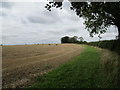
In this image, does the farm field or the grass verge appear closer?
the grass verge

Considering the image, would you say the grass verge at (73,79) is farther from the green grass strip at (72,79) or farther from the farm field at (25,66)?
the farm field at (25,66)

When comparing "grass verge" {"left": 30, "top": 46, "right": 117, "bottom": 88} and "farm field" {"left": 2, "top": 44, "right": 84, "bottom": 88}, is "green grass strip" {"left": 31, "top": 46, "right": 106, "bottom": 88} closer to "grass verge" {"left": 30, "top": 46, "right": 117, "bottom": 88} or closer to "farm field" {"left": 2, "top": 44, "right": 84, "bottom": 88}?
"grass verge" {"left": 30, "top": 46, "right": 117, "bottom": 88}

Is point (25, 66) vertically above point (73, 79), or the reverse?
point (73, 79)

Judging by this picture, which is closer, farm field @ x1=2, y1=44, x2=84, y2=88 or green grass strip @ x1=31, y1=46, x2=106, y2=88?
green grass strip @ x1=31, y1=46, x2=106, y2=88

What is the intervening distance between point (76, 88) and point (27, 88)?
2369 mm

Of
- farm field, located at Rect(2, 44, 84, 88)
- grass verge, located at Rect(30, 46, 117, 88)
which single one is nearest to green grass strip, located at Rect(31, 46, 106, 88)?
grass verge, located at Rect(30, 46, 117, 88)

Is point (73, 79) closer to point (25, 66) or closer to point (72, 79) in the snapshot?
point (72, 79)

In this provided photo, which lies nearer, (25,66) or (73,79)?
(73,79)

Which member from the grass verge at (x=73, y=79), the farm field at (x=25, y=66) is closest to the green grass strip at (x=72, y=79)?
the grass verge at (x=73, y=79)

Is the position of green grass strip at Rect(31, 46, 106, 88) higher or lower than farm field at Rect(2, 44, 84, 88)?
higher

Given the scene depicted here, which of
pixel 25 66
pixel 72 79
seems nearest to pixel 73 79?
pixel 72 79

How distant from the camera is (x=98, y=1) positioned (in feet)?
29.6

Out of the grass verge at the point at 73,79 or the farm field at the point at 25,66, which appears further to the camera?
the farm field at the point at 25,66

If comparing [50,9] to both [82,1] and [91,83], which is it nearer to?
[82,1]
